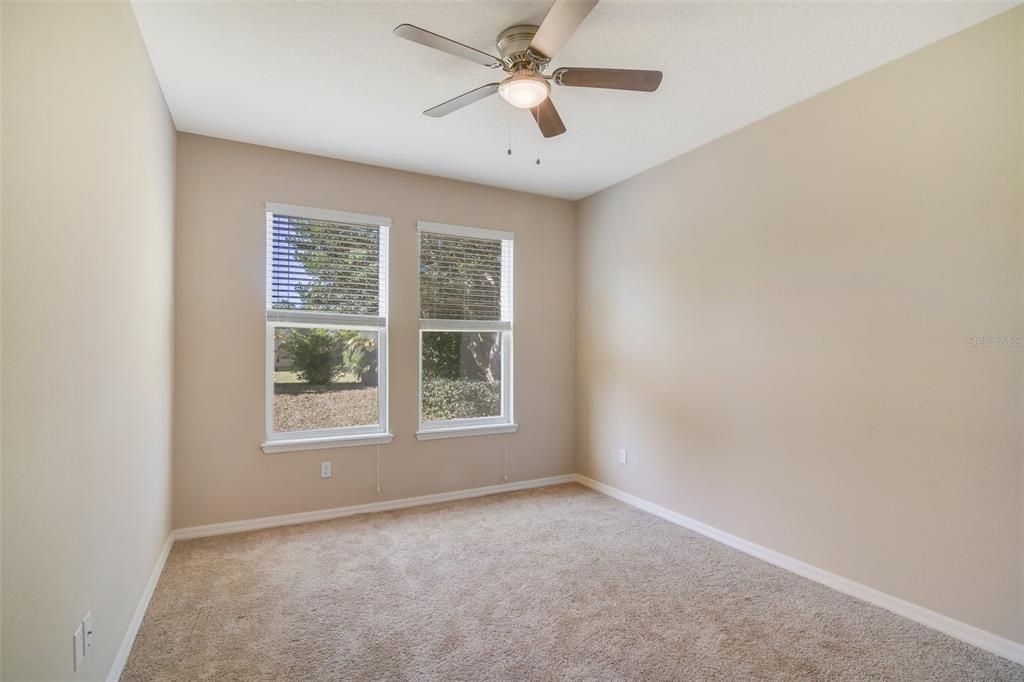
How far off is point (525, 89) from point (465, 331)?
8.29 feet

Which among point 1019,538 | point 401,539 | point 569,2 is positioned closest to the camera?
point 569,2

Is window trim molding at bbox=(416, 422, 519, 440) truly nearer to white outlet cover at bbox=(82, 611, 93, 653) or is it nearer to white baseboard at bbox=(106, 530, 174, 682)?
white baseboard at bbox=(106, 530, 174, 682)

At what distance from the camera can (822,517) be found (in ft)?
9.57

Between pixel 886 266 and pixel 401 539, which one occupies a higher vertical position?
pixel 886 266

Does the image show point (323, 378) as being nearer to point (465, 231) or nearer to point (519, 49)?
point (465, 231)

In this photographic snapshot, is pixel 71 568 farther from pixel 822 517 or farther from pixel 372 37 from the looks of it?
pixel 822 517

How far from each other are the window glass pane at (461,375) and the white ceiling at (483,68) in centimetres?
159

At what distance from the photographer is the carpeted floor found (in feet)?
7.00

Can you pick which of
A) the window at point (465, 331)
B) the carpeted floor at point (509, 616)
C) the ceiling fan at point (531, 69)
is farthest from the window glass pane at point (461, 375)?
the ceiling fan at point (531, 69)

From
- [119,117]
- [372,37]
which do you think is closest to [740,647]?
[372,37]

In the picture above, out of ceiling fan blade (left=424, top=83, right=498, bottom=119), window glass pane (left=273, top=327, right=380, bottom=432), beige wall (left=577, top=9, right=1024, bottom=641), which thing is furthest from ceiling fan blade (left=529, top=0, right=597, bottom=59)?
window glass pane (left=273, top=327, right=380, bottom=432)

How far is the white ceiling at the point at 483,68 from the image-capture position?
7.37ft

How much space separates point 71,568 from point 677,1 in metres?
3.01

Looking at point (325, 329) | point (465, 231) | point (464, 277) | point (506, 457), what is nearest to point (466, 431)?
point (506, 457)
